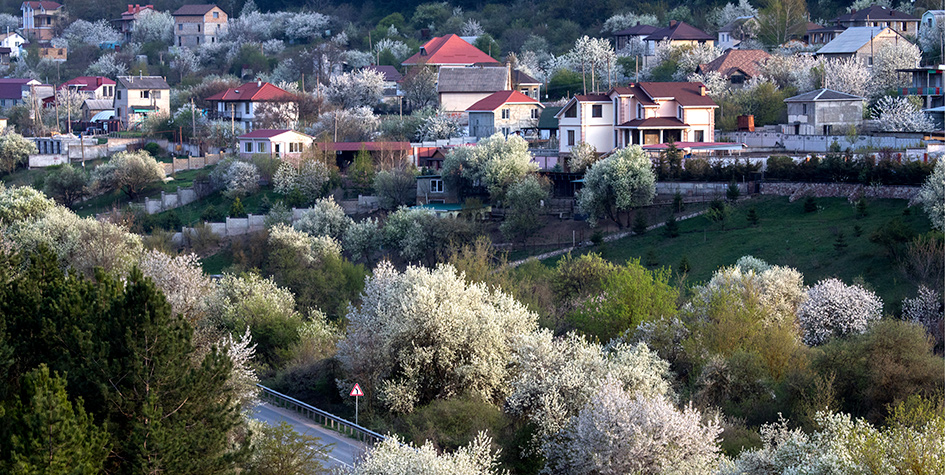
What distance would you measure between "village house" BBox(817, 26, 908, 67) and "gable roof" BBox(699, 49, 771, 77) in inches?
145

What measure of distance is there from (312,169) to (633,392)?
36657 millimetres

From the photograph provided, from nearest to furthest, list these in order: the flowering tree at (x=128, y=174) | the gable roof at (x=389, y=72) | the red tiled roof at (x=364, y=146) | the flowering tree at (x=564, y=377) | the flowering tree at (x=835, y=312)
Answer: the flowering tree at (x=564, y=377) < the flowering tree at (x=835, y=312) < the red tiled roof at (x=364, y=146) < the flowering tree at (x=128, y=174) < the gable roof at (x=389, y=72)

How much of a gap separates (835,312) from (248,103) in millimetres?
52598

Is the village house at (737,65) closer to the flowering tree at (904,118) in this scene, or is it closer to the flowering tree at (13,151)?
the flowering tree at (904,118)

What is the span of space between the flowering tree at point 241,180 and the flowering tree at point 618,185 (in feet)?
63.2

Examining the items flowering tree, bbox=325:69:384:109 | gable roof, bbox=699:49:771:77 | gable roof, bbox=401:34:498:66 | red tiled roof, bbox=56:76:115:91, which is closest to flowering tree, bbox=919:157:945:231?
gable roof, bbox=699:49:771:77

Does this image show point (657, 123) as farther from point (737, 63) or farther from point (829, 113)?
point (737, 63)

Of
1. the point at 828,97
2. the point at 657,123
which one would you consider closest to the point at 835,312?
the point at 657,123

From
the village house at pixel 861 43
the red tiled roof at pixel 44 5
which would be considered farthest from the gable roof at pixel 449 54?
the red tiled roof at pixel 44 5

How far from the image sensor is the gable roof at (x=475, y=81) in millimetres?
70688

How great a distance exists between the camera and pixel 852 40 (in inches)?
2707

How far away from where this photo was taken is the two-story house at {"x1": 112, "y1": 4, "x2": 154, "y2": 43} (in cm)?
12019

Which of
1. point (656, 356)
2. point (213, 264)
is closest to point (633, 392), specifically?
point (656, 356)

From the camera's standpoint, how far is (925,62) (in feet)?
215
